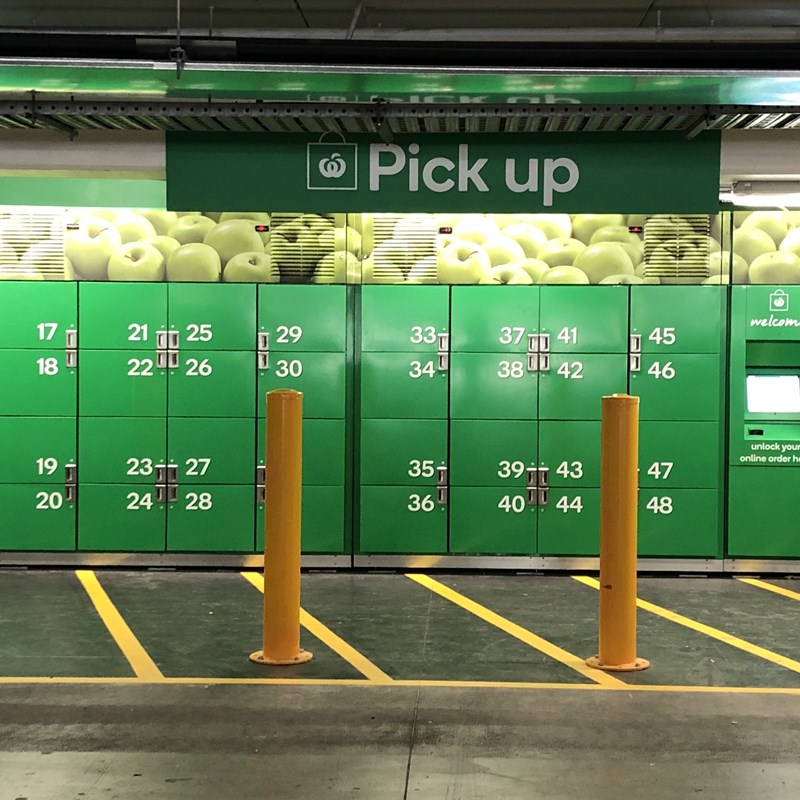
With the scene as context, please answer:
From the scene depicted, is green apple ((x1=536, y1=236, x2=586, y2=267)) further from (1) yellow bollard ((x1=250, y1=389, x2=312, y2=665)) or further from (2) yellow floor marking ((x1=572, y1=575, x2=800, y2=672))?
(1) yellow bollard ((x1=250, y1=389, x2=312, y2=665))

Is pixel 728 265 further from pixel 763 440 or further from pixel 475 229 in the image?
pixel 475 229

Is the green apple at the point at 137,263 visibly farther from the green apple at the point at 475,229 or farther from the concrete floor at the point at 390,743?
the concrete floor at the point at 390,743

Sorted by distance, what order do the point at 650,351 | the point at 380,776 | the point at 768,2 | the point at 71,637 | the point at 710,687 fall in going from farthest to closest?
the point at 650,351 < the point at 768,2 < the point at 71,637 < the point at 710,687 < the point at 380,776

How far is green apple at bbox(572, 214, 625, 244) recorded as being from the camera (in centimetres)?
848

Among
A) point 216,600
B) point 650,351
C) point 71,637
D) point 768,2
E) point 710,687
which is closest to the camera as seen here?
point 710,687

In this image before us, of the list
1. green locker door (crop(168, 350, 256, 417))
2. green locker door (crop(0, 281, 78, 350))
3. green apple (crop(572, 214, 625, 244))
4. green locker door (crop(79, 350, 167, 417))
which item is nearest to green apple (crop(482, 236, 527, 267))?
green apple (crop(572, 214, 625, 244))

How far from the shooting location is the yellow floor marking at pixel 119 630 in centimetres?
582

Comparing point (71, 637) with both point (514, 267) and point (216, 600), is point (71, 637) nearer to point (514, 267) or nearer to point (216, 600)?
point (216, 600)

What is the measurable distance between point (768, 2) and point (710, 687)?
13.7ft

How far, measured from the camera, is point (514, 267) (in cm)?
857

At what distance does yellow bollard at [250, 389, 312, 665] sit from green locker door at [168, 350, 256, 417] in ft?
8.97

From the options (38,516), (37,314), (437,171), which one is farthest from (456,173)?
(38,516)

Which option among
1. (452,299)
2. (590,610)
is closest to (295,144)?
(452,299)

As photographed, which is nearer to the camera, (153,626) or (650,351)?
(153,626)
